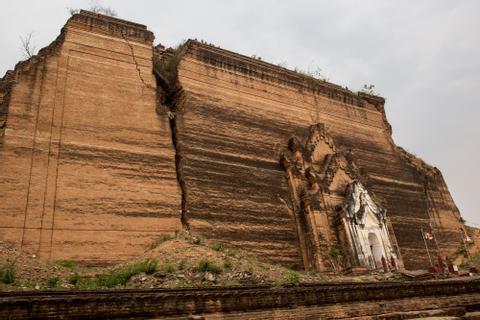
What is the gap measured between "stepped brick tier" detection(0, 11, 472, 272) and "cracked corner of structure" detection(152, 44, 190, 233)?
6cm

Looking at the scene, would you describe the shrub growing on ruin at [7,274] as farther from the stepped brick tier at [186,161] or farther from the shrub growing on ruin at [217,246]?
the shrub growing on ruin at [217,246]

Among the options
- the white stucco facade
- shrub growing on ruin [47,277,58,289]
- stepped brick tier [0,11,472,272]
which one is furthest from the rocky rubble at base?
the white stucco facade

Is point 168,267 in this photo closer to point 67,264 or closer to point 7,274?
point 67,264

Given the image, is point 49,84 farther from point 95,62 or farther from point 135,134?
point 135,134

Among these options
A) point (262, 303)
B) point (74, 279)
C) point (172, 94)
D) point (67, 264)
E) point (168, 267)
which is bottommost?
point (262, 303)

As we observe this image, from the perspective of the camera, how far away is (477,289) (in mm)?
9680

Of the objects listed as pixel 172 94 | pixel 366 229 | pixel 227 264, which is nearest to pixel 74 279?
pixel 227 264

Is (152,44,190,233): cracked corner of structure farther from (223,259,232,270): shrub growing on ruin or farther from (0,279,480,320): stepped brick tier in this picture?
(0,279,480,320): stepped brick tier

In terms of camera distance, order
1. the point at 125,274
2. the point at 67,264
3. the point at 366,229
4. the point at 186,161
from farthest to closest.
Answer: the point at 366,229 → the point at 186,161 → the point at 67,264 → the point at 125,274

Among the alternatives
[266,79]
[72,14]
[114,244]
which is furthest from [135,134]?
[266,79]

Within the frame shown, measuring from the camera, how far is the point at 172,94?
1761 centimetres

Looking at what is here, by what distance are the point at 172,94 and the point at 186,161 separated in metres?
3.31

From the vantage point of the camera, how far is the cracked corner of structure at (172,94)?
1535 cm

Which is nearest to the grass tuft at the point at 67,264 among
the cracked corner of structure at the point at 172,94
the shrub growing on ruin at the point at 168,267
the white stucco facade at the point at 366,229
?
the shrub growing on ruin at the point at 168,267
